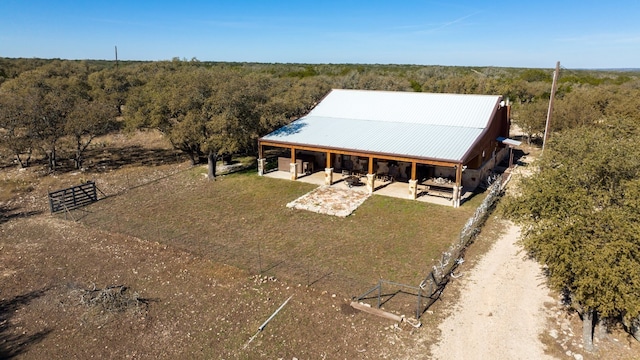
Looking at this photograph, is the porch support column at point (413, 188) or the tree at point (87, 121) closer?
the porch support column at point (413, 188)

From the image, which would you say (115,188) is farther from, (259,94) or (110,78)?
(110,78)

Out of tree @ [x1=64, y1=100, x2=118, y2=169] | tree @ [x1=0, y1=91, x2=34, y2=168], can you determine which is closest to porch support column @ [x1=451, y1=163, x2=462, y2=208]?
tree @ [x1=64, y1=100, x2=118, y2=169]

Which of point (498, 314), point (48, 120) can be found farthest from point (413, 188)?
point (48, 120)

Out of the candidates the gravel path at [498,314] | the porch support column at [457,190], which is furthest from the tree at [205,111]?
the gravel path at [498,314]

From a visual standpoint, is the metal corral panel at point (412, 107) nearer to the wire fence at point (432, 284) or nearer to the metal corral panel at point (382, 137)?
the metal corral panel at point (382, 137)

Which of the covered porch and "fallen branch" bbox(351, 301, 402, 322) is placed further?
the covered porch

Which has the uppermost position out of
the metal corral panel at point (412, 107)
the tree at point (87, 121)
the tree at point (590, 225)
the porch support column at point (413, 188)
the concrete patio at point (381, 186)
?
the metal corral panel at point (412, 107)

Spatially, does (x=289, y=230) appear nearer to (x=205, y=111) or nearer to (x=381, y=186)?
(x=381, y=186)

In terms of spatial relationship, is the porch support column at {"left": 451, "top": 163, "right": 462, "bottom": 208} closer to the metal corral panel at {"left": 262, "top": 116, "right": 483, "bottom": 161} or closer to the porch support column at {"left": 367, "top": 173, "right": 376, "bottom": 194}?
the metal corral panel at {"left": 262, "top": 116, "right": 483, "bottom": 161}
